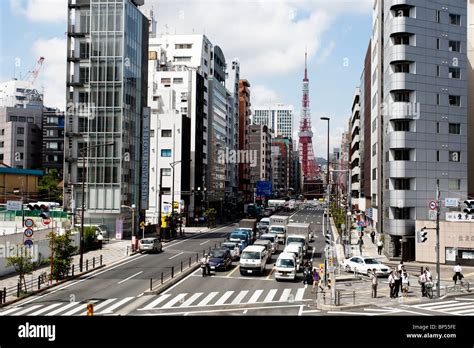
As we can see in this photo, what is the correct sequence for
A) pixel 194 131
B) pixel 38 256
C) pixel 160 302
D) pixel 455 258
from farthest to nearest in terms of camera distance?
pixel 194 131 → pixel 455 258 → pixel 38 256 → pixel 160 302

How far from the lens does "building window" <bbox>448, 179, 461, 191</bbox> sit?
1957 inches

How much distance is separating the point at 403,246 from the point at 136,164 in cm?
3718

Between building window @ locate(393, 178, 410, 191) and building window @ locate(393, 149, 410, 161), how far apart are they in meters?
2.06

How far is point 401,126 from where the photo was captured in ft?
163

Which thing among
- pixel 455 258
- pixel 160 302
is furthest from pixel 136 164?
pixel 160 302

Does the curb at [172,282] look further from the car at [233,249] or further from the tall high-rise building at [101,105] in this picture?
the tall high-rise building at [101,105]

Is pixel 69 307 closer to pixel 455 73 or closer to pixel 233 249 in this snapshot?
pixel 233 249

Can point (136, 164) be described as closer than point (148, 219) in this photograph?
Yes

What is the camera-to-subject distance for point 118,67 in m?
63.0

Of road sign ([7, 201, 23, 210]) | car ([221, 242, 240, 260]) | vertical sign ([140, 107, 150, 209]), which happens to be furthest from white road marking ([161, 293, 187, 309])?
vertical sign ([140, 107, 150, 209])

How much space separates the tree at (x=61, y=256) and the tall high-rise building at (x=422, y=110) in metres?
30.8

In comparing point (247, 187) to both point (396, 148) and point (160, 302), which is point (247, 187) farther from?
point (160, 302)

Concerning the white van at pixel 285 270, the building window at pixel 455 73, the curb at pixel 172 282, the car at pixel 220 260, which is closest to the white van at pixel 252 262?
the car at pixel 220 260

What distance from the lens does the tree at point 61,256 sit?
3281 centimetres
